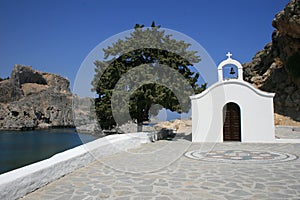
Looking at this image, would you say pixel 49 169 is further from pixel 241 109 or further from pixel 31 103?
pixel 31 103

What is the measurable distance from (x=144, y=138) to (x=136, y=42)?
4.93m

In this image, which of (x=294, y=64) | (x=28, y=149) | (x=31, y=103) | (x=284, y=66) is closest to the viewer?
(x=294, y=64)

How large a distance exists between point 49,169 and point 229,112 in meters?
10.2

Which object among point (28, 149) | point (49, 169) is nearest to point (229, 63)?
point (49, 169)

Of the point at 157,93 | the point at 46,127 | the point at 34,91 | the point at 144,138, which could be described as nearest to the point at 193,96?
the point at 157,93

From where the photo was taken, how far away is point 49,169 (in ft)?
16.6

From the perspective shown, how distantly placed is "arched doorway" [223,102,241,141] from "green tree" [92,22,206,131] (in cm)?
194

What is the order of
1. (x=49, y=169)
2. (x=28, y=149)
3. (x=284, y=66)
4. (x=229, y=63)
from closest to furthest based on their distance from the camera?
(x=49, y=169)
(x=229, y=63)
(x=28, y=149)
(x=284, y=66)

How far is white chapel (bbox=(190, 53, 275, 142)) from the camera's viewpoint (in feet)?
41.3

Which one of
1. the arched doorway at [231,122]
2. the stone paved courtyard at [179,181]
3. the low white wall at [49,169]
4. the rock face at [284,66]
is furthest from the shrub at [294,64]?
the low white wall at [49,169]

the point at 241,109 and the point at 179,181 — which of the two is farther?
the point at 241,109

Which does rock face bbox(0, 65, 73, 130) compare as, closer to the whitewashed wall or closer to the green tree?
the green tree

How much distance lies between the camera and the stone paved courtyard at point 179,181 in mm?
4230

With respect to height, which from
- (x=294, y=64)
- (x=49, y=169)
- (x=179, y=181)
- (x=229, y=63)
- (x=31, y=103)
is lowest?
(x=179, y=181)
